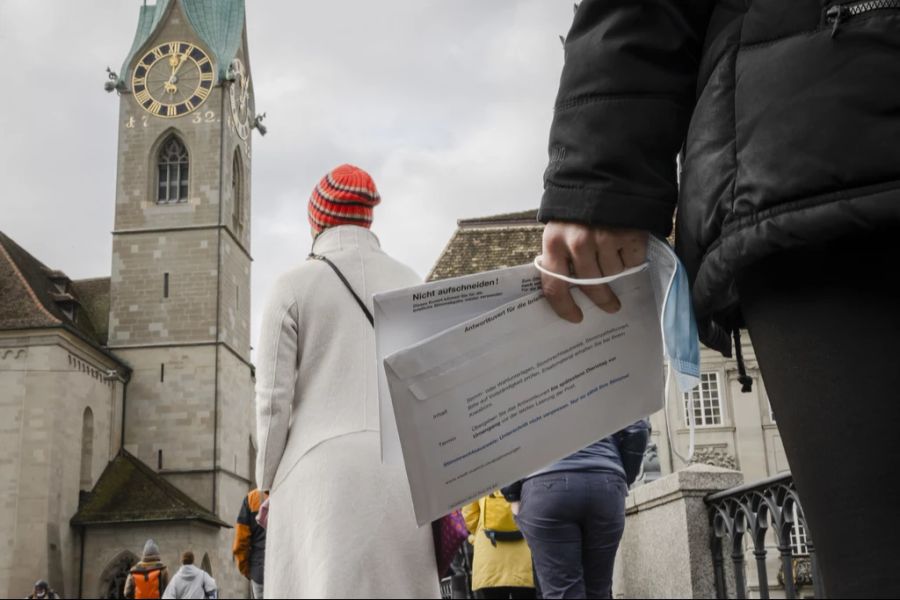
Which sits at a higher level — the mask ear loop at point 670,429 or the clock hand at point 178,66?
the clock hand at point 178,66

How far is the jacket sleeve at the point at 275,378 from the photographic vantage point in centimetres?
398

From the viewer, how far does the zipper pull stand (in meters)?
1.64

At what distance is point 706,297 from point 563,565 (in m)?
3.72

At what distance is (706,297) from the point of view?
1836 millimetres

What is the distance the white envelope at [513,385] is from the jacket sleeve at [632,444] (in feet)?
10.1

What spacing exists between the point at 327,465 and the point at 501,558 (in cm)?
265

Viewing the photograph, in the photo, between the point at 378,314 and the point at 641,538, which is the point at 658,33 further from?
the point at 641,538

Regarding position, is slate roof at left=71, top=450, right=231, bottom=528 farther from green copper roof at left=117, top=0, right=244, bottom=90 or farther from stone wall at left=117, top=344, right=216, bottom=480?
green copper roof at left=117, top=0, right=244, bottom=90

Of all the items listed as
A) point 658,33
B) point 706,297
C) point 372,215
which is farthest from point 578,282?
point 372,215

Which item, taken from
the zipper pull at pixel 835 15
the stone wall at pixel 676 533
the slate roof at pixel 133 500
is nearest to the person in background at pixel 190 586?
the stone wall at pixel 676 533

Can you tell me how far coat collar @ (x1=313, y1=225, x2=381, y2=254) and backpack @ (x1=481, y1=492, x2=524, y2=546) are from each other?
224cm

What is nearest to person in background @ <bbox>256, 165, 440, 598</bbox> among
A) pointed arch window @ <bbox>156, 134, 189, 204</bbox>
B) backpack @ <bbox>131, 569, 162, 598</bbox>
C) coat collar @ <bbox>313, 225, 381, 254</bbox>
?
coat collar @ <bbox>313, 225, 381, 254</bbox>

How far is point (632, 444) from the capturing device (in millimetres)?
5418

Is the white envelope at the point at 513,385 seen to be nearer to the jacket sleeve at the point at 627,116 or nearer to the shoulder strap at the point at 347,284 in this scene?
the jacket sleeve at the point at 627,116
